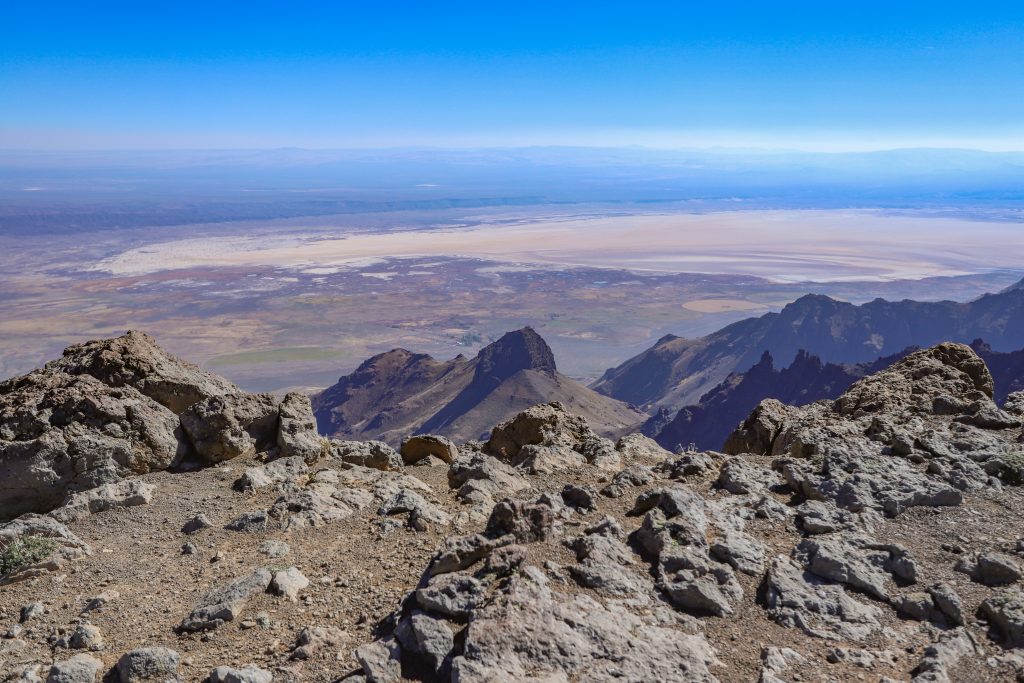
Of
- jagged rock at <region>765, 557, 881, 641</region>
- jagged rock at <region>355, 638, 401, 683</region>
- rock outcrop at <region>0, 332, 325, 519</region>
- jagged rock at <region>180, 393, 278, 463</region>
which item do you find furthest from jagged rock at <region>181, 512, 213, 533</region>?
jagged rock at <region>765, 557, 881, 641</region>

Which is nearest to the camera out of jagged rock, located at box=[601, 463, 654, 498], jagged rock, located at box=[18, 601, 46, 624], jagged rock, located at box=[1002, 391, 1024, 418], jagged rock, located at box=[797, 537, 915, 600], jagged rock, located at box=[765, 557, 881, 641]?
jagged rock, located at box=[765, 557, 881, 641]

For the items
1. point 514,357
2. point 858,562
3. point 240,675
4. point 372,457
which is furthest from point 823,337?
point 240,675

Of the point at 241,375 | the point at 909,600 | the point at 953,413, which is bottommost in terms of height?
the point at 241,375

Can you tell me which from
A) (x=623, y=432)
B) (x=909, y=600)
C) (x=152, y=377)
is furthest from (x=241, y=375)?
(x=909, y=600)

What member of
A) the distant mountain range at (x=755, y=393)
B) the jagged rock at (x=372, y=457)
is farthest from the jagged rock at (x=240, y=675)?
the distant mountain range at (x=755, y=393)

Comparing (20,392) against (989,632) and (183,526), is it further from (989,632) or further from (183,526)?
(989,632)

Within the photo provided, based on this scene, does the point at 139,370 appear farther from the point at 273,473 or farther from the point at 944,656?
the point at 944,656

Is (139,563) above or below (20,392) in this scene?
below

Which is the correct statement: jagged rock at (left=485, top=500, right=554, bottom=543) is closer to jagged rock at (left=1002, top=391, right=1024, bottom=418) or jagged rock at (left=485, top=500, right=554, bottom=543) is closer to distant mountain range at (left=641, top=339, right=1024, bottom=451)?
jagged rock at (left=1002, top=391, right=1024, bottom=418)
